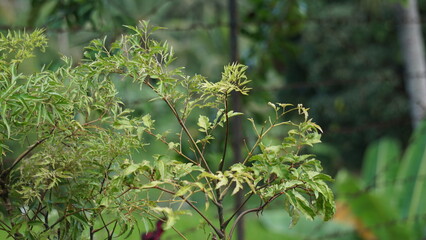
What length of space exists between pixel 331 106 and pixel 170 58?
43.2ft

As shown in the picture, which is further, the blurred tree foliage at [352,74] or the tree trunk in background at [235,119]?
the blurred tree foliage at [352,74]

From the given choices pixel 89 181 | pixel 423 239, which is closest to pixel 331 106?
pixel 423 239

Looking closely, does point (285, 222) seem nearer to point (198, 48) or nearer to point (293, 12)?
point (293, 12)

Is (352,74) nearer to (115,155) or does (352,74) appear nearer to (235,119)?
(235,119)

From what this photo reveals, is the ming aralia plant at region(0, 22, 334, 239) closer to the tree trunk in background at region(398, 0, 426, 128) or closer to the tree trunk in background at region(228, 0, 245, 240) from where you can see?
the tree trunk in background at region(228, 0, 245, 240)

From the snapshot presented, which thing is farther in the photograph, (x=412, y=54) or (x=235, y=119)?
(x=412, y=54)

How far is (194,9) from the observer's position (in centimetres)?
1817

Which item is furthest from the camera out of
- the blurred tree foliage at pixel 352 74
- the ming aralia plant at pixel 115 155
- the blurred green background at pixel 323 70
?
the blurred tree foliage at pixel 352 74

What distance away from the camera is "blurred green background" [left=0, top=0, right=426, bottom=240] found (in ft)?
8.61

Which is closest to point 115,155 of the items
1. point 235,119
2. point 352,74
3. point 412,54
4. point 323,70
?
point 235,119

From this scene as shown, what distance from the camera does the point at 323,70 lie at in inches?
569

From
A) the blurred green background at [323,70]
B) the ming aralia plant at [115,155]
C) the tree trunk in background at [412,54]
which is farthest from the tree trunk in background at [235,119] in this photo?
the tree trunk in background at [412,54]

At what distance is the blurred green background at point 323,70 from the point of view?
8.61 feet

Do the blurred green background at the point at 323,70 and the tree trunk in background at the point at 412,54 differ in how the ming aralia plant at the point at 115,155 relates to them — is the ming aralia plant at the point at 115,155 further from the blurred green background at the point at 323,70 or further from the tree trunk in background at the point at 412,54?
the tree trunk in background at the point at 412,54
